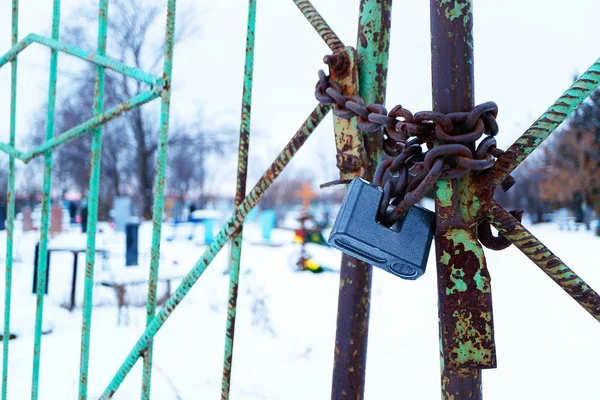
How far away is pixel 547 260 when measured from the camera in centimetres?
68

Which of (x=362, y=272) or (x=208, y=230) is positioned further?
(x=208, y=230)

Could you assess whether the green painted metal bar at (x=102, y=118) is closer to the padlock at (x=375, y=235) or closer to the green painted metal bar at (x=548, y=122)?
the padlock at (x=375, y=235)

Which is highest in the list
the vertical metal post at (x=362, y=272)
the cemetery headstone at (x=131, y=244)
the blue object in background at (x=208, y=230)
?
the vertical metal post at (x=362, y=272)

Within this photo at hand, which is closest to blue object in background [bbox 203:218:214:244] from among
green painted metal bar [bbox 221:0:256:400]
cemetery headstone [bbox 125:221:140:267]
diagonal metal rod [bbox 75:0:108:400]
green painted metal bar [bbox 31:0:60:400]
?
cemetery headstone [bbox 125:221:140:267]

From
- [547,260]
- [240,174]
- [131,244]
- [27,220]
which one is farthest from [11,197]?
[27,220]

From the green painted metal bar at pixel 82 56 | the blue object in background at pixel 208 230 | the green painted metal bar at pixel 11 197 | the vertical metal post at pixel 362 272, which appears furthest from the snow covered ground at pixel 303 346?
the blue object in background at pixel 208 230

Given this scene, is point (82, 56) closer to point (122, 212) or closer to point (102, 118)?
point (102, 118)

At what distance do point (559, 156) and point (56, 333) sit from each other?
22.7 metres

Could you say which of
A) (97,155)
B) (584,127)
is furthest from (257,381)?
(584,127)

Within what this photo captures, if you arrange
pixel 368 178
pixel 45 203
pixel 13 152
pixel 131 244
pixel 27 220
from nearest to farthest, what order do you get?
pixel 368 178
pixel 45 203
pixel 13 152
pixel 131 244
pixel 27 220

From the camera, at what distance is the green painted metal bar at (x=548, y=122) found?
66 centimetres

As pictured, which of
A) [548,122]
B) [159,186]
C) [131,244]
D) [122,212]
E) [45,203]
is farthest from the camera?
[122,212]

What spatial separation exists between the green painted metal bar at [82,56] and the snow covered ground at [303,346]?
144 centimetres

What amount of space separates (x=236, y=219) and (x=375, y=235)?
0.45m
